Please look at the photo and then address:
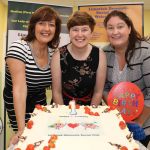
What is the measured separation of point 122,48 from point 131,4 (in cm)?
143

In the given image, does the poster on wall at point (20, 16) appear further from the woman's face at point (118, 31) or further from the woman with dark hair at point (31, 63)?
the woman's face at point (118, 31)

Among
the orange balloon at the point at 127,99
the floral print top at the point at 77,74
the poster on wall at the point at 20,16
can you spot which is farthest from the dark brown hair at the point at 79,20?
the poster on wall at the point at 20,16

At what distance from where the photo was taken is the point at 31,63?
6.67 ft

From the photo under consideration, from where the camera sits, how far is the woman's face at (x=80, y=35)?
6.91ft

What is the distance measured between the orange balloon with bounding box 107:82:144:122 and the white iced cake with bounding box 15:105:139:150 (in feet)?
0.94

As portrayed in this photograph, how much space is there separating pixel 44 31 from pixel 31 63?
10.4 inches

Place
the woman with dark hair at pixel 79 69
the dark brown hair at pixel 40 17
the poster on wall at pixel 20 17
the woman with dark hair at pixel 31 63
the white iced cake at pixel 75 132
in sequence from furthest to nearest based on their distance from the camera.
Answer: the poster on wall at pixel 20 17 < the woman with dark hair at pixel 79 69 < the dark brown hair at pixel 40 17 < the woman with dark hair at pixel 31 63 < the white iced cake at pixel 75 132

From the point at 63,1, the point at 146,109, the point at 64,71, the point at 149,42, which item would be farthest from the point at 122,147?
the point at 63,1

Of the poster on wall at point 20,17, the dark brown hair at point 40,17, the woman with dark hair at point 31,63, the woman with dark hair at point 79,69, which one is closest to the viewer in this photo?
the woman with dark hair at point 31,63

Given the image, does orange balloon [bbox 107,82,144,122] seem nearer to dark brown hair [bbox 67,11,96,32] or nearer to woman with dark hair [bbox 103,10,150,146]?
woman with dark hair [bbox 103,10,150,146]

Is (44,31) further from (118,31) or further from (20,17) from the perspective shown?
(20,17)

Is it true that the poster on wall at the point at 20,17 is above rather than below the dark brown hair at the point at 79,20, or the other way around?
above

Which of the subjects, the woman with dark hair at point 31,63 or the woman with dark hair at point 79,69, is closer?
the woman with dark hair at point 31,63

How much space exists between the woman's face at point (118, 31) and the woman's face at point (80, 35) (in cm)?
18
